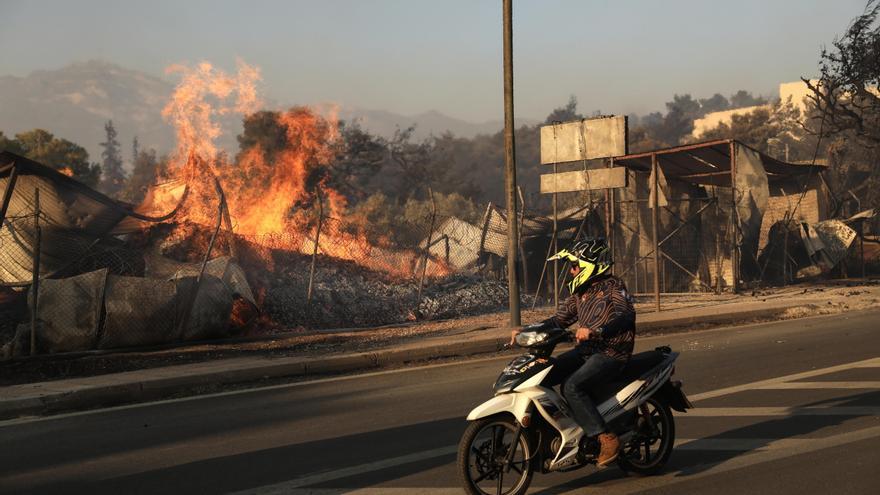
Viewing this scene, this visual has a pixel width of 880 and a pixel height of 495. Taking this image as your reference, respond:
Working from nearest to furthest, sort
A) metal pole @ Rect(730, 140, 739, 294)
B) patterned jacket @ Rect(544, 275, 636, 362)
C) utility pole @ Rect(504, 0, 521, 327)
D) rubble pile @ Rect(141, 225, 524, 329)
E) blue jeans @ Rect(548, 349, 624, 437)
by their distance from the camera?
blue jeans @ Rect(548, 349, 624, 437)
patterned jacket @ Rect(544, 275, 636, 362)
utility pole @ Rect(504, 0, 521, 327)
rubble pile @ Rect(141, 225, 524, 329)
metal pole @ Rect(730, 140, 739, 294)

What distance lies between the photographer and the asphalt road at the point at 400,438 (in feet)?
21.7

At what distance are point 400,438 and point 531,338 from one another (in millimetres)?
2722

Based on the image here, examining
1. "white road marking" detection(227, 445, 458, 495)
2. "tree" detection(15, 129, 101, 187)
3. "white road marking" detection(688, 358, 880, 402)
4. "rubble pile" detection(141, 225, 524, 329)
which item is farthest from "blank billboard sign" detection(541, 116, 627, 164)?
"tree" detection(15, 129, 101, 187)

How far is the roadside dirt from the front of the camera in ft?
44.3

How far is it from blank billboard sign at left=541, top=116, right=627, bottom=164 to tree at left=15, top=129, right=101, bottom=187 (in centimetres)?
4043

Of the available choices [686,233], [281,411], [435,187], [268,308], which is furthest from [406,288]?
[435,187]

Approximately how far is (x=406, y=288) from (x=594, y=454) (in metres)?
15.9

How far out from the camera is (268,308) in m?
18.7

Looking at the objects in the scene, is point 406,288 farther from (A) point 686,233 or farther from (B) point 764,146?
(B) point 764,146

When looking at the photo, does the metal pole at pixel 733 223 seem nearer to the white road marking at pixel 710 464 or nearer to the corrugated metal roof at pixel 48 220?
the corrugated metal roof at pixel 48 220

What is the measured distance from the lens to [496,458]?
237 inches

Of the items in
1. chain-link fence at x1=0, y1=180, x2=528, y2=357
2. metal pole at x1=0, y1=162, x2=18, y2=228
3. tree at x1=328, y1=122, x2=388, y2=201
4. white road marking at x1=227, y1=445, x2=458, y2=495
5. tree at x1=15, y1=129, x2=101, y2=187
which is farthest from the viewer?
tree at x1=328, y1=122, x2=388, y2=201

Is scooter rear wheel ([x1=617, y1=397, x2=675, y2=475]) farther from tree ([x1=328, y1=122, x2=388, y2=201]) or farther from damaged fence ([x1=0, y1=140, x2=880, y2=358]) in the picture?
tree ([x1=328, y1=122, x2=388, y2=201])

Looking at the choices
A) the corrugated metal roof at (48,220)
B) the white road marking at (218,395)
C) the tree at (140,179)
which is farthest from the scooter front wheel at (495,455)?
the tree at (140,179)
